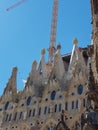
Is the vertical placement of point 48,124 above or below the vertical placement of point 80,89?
below

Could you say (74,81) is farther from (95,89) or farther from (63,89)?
(95,89)

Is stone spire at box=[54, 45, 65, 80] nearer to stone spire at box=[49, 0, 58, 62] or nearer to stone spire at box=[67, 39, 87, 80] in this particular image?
stone spire at box=[67, 39, 87, 80]

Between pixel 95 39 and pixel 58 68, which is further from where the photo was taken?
pixel 58 68

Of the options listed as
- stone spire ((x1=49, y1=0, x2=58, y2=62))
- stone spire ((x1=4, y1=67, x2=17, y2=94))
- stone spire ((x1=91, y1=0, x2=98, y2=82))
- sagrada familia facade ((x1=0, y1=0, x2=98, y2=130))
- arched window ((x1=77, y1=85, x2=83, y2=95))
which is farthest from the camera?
stone spire ((x1=49, y1=0, x2=58, y2=62))

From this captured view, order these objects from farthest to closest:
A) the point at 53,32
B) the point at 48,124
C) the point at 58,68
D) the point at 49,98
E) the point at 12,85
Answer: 1. the point at 53,32
2. the point at 12,85
3. the point at 58,68
4. the point at 49,98
5. the point at 48,124

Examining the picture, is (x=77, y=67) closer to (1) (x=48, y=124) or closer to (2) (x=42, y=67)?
(2) (x=42, y=67)

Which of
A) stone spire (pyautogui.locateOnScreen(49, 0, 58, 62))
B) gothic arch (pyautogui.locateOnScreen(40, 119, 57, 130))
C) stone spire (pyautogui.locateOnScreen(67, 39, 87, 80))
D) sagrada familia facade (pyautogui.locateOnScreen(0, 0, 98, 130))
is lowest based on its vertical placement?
gothic arch (pyautogui.locateOnScreen(40, 119, 57, 130))

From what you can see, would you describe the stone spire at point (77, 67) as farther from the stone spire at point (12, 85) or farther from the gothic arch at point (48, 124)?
the stone spire at point (12, 85)

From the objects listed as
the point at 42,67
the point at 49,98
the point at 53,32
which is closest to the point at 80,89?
the point at 49,98

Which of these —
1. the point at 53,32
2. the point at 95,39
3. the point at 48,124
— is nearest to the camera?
the point at 95,39

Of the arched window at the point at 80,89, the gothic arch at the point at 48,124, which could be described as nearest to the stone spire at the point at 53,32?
the arched window at the point at 80,89

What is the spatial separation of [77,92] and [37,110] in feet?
20.3

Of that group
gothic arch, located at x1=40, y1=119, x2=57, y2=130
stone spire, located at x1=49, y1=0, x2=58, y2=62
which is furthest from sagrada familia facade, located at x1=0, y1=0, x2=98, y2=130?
stone spire, located at x1=49, y1=0, x2=58, y2=62

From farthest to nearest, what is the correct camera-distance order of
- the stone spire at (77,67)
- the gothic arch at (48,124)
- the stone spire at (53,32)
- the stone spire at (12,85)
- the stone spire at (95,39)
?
1. the stone spire at (53,32)
2. the stone spire at (12,85)
3. the stone spire at (77,67)
4. the gothic arch at (48,124)
5. the stone spire at (95,39)
